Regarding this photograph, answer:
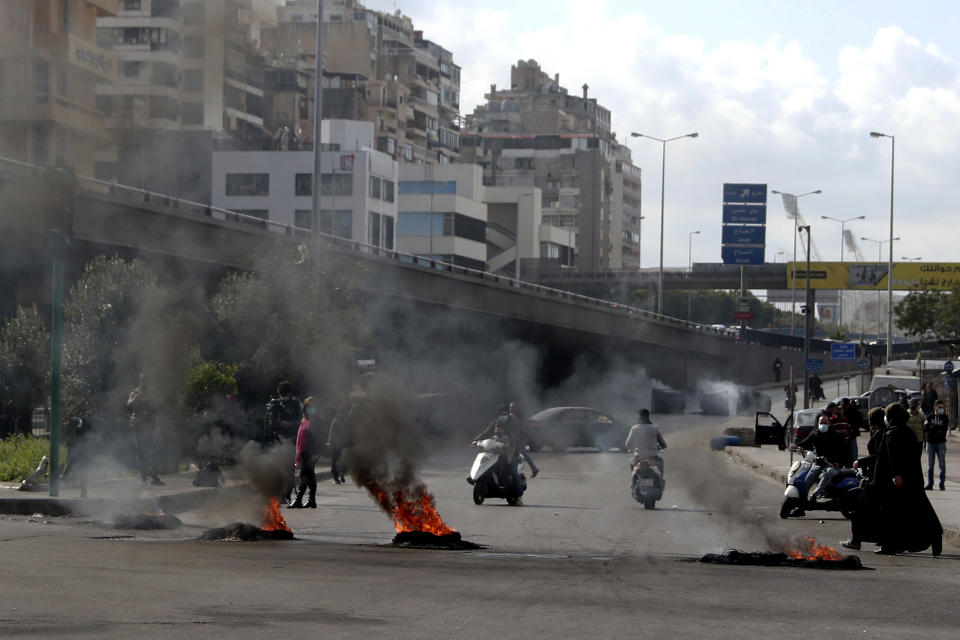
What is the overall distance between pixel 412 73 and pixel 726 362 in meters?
72.6

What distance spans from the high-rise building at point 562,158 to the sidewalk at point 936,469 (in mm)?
101915

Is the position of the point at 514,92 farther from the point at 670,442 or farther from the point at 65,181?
the point at 65,181

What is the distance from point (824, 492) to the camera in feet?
57.8

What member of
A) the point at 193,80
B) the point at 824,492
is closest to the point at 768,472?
the point at 824,492

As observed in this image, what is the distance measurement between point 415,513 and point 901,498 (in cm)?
506

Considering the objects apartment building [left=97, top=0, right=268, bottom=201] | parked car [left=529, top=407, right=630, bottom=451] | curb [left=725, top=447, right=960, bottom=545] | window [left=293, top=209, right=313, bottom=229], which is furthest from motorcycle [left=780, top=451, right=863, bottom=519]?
window [left=293, top=209, right=313, bottom=229]

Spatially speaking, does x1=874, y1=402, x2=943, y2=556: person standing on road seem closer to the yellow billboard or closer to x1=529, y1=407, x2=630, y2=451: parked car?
x1=529, y1=407, x2=630, y2=451: parked car

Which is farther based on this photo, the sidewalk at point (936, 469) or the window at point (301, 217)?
the window at point (301, 217)

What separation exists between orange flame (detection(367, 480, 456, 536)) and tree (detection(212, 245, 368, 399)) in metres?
5.99

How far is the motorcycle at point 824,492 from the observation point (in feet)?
57.4

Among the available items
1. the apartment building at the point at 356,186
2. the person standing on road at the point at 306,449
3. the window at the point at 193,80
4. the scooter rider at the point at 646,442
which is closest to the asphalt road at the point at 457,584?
the person standing on road at the point at 306,449

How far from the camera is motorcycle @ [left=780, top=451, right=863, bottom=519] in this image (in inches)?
688

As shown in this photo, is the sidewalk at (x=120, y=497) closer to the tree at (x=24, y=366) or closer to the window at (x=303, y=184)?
the tree at (x=24, y=366)

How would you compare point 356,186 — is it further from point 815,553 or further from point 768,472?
point 815,553
